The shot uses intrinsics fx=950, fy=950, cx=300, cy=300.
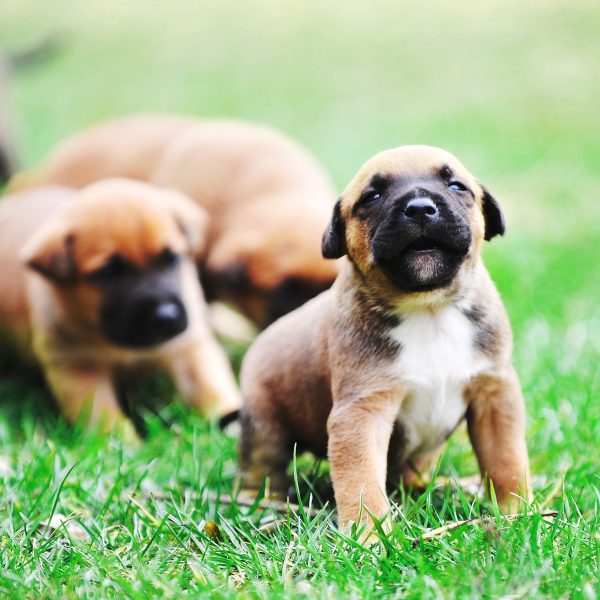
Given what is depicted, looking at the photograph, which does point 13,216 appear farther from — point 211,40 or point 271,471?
point 211,40

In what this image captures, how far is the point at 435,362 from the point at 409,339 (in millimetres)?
111

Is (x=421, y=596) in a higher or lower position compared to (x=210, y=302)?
higher

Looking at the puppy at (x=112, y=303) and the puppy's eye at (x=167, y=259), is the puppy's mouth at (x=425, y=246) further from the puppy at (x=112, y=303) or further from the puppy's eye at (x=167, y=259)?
the puppy's eye at (x=167, y=259)

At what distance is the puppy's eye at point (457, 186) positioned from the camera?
3.00m

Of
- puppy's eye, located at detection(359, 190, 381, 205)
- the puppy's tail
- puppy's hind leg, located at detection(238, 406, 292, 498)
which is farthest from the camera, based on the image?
the puppy's tail

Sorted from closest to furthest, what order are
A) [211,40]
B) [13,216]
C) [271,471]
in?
1. [271,471]
2. [13,216]
3. [211,40]

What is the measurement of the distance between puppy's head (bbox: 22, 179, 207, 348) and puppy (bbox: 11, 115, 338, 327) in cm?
73

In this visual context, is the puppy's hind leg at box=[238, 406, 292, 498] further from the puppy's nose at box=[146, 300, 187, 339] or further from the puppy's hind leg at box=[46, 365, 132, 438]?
the puppy's hind leg at box=[46, 365, 132, 438]

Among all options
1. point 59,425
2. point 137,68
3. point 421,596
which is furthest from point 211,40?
point 421,596

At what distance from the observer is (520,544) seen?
2.72m

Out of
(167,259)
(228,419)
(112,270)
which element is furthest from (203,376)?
(228,419)

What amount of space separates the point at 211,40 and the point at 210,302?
12.2m

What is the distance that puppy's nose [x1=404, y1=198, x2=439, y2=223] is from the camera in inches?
110

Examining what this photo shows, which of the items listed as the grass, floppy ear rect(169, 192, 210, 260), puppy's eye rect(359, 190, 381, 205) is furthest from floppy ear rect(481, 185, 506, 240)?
floppy ear rect(169, 192, 210, 260)
